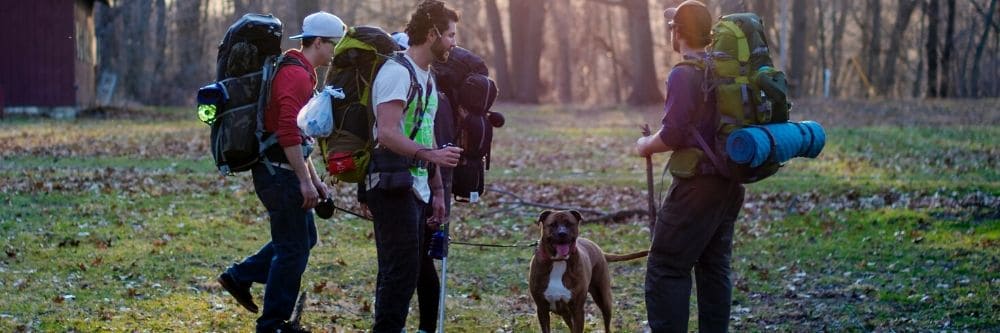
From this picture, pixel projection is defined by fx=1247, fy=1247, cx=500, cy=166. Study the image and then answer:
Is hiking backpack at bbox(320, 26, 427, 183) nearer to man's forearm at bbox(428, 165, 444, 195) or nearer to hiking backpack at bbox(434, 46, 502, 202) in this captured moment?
man's forearm at bbox(428, 165, 444, 195)

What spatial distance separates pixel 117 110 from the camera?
38094mm

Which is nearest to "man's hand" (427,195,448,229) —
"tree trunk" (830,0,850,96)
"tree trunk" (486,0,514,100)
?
"tree trunk" (486,0,514,100)

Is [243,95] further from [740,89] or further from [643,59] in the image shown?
[643,59]

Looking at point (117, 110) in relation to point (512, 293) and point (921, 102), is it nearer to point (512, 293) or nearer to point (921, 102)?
point (921, 102)

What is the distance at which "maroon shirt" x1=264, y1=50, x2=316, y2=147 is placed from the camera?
265 inches

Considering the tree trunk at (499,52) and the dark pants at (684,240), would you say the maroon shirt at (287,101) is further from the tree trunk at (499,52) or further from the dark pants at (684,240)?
the tree trunk at (499,52)

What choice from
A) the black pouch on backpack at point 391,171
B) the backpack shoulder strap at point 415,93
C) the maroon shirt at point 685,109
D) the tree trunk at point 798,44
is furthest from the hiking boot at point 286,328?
the tree trunk at point 798,44

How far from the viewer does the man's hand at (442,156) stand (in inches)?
239

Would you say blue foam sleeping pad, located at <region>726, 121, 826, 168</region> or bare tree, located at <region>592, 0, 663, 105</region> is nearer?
blue foam sleeping pad, located at <region>726, 121, 826, 168</region>

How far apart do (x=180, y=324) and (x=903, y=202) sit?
9.43 meters

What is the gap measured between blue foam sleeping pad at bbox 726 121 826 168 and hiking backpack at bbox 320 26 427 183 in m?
1.61

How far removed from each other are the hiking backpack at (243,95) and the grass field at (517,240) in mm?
1835

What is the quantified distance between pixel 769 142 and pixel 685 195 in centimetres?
57

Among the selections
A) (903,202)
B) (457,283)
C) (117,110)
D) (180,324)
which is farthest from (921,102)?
(180,324)
